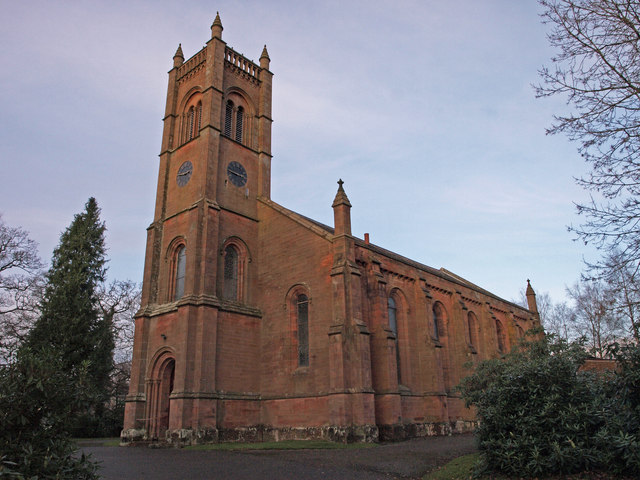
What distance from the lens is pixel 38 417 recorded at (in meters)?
7.01

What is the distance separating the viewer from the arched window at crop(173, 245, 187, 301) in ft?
83.7

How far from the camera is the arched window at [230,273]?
2512 cm

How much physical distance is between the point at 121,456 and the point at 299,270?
11.5m

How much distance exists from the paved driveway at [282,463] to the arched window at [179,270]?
29.1 feet

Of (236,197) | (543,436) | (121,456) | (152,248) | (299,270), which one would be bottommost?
(121,456)

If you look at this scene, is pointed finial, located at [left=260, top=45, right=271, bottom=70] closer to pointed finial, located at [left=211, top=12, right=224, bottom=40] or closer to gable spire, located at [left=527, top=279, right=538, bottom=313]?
pointed finial, located at [left=211, top=12, right=224, bottom=40]

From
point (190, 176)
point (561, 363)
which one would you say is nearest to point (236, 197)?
point (190, 176)

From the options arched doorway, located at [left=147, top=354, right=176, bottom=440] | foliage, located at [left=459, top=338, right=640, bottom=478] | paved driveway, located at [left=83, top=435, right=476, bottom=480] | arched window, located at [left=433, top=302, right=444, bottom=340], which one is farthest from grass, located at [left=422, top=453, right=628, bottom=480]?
arched window, located at [left=433, top=302, right=444, bottom=340]

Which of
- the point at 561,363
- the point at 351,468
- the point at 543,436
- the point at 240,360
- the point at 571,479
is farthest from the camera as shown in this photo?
the point at 240,360

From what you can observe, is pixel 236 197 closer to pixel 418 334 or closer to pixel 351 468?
pixel 418 334

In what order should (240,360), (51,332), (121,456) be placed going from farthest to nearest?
1. (51,332)
2. (240,360)
3. (121,456)

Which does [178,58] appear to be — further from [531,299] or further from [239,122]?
[531,299]

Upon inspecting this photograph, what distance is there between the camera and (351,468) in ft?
44.3

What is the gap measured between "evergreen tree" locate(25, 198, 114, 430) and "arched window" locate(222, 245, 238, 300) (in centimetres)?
1304
